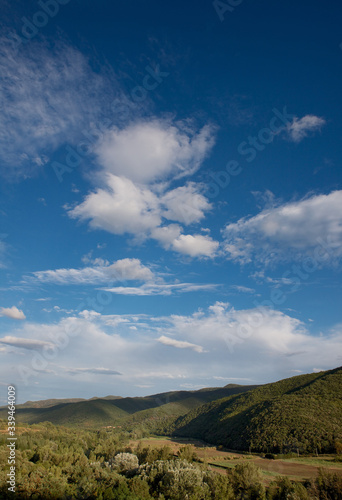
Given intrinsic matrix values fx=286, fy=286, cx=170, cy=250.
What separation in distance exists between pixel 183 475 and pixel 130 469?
63.9 feet

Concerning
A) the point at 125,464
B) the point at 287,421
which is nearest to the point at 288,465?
the point at 287,421

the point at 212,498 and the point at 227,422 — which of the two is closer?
the point at 212,498

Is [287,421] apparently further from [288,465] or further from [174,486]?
[174,486]

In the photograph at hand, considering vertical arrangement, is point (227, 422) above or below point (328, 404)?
below

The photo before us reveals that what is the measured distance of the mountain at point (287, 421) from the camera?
219 ft

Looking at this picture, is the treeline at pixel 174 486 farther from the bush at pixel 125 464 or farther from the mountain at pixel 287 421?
the mountain at pixel 287 421

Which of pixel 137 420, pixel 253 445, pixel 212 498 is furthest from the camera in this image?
pixel 137 420

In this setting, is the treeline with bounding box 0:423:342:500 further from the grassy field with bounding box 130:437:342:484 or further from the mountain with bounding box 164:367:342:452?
the mountain with bounding box 164:367:342:452

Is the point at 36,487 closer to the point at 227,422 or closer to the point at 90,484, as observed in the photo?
the point at 90,484

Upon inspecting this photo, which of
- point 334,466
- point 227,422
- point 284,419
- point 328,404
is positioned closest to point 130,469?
point 334,466

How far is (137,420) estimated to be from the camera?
180 m

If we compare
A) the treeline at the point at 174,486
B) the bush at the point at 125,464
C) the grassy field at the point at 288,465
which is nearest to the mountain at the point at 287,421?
the grassy field at the point at 288,465

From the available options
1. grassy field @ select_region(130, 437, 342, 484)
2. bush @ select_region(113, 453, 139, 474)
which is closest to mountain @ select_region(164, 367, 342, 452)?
grassy field @ select_region(130, 437, 342, 484)

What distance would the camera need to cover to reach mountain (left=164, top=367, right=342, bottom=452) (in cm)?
6662
